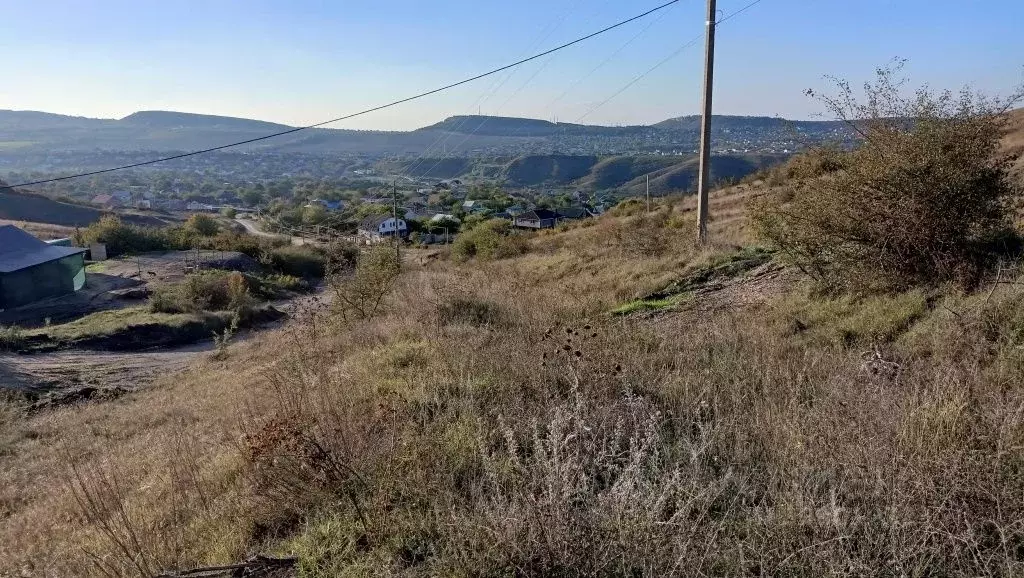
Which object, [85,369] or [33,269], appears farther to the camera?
[33,269]

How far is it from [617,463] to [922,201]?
5.22 metres

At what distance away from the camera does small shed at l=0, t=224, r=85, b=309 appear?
25.0m

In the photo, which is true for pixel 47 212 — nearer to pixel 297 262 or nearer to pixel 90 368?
pixel 297 262

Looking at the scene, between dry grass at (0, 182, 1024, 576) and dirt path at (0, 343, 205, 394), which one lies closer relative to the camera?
dry grass at (0, 182, 1024, 576)

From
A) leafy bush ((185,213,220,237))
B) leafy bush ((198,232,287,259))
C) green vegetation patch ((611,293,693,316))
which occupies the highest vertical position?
green vegetation patch ((611,293,693,316))

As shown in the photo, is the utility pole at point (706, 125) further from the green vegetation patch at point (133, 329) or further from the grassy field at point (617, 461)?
the green vegetation patch at point (133, 329)

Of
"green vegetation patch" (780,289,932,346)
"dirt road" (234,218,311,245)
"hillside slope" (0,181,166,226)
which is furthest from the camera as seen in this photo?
"hillside slope" (0,181,166,226)

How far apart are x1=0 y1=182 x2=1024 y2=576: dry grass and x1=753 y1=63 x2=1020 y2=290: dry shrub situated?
0.63 m

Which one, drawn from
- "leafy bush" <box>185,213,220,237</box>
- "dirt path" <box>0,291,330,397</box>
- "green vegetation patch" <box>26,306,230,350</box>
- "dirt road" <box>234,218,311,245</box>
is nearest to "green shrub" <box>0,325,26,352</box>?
"green vegetation patch" <box>26,306,230,350</box>

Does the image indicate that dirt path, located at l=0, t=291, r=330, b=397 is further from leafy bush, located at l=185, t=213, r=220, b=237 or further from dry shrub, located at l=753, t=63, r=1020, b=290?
leafy bush, located at l=185, t=213, r=220, b=237

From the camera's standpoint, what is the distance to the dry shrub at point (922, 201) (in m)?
6.45

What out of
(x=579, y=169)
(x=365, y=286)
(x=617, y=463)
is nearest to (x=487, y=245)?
(x=365, y=286)

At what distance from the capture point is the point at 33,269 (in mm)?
25797

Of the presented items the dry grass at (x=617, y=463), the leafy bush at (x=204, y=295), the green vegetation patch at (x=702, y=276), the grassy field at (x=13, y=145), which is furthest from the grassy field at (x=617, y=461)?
the grassy field at (x=13, y=145)
